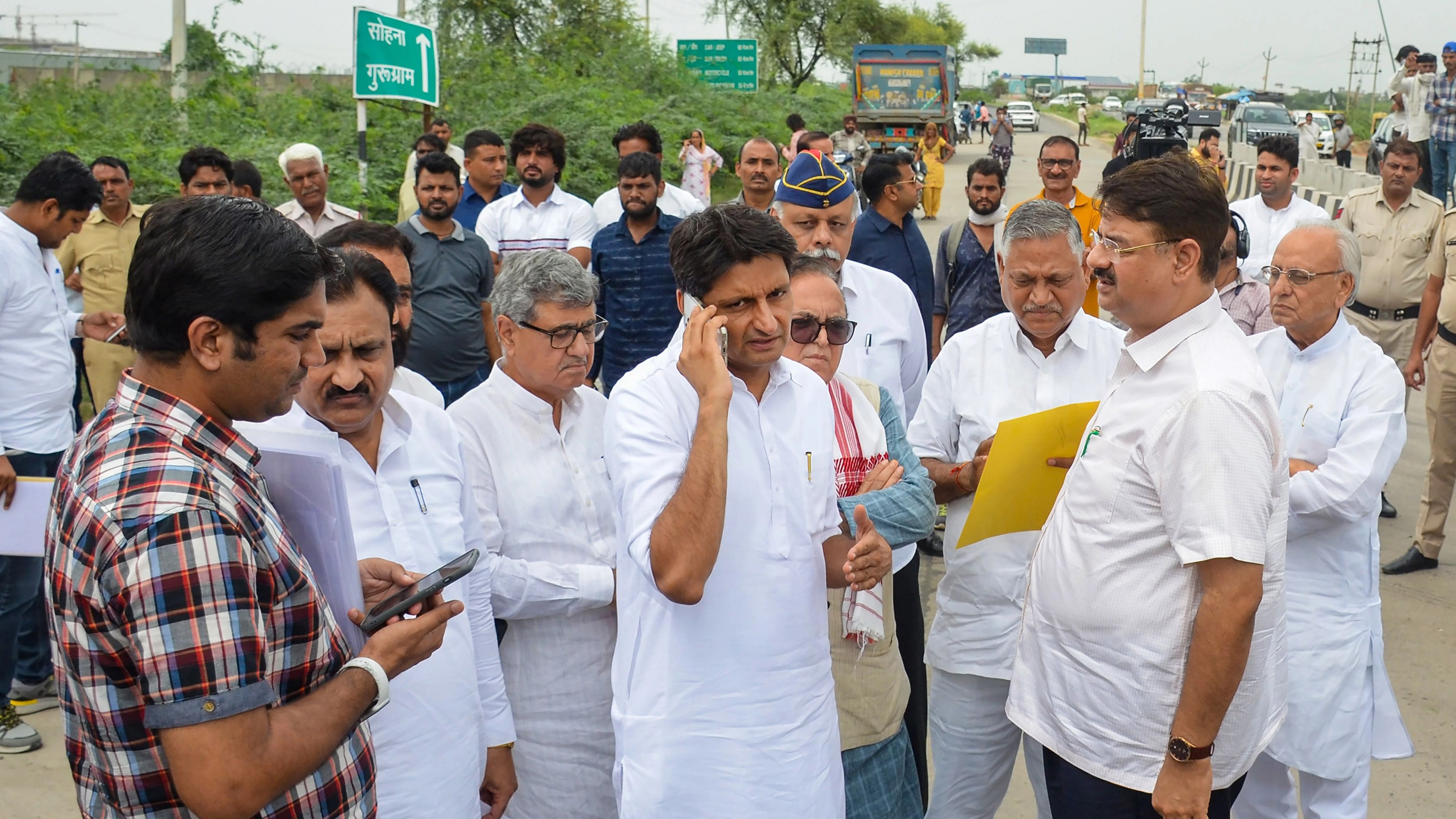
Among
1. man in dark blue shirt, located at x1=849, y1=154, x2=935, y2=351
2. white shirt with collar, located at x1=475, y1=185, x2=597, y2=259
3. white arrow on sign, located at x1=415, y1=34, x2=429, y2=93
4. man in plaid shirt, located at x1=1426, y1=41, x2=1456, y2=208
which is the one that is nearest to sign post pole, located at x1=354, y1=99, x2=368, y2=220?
white arrow on sign, located at x1=415, y1=34, x2=429, y2=93

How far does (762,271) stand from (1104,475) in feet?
2.57

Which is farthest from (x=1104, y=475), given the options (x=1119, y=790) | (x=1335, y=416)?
(x=1335, y=416)

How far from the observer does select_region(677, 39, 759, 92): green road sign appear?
3042cm

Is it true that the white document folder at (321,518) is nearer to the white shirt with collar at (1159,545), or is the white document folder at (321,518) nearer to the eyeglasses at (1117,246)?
the white shirt with collar at (1159,545)

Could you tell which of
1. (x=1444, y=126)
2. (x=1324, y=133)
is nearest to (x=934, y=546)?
(x=1444, y=126)

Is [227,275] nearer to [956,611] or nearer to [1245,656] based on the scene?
[1245,656]

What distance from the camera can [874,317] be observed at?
411cm

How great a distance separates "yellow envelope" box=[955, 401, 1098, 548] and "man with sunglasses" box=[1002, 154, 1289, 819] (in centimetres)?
27

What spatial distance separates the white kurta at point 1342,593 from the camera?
9.84 feet

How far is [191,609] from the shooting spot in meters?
1.38

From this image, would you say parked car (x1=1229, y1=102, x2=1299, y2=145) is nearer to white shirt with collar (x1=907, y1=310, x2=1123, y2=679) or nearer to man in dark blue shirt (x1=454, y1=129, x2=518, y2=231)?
man in dark blue shirt (x1=454, y1=129, x2=518, y2=231)

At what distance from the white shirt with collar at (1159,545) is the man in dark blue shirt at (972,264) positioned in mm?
3389

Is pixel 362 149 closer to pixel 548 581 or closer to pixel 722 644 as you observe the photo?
pixel 548 581


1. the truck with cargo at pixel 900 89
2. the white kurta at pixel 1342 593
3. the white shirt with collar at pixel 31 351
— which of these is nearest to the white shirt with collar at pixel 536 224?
the white shirt with collar at pixel 31 351
